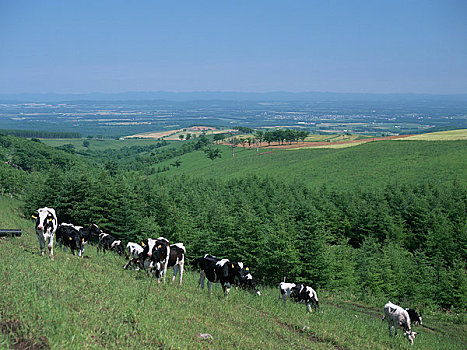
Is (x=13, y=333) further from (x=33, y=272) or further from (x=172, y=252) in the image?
(x=172, y=252)

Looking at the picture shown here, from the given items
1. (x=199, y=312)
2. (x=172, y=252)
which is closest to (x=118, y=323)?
(x=199, y=312)

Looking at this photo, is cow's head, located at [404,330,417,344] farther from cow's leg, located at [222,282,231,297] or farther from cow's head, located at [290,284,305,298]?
cow's leg, located at [222,282,231,297]

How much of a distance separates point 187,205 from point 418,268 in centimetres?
3135

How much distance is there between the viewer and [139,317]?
11172mm

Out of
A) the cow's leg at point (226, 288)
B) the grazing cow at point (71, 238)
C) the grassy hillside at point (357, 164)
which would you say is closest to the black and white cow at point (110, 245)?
the grazing cow at point (71, 238)

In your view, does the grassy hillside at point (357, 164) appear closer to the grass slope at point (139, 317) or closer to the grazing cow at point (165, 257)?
the grazing cow at point (165, 257)

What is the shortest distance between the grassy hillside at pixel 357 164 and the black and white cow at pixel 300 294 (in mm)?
69423

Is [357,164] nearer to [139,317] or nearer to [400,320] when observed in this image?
[400,320]

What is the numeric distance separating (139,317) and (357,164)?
4089 inches

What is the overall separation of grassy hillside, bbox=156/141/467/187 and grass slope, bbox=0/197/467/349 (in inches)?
2877

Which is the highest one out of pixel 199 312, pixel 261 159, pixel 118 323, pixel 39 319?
pixel 39 319

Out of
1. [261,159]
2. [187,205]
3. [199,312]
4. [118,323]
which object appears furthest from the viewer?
[261,159]

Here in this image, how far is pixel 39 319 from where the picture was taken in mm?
9219

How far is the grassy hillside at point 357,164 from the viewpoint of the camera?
88.2m
